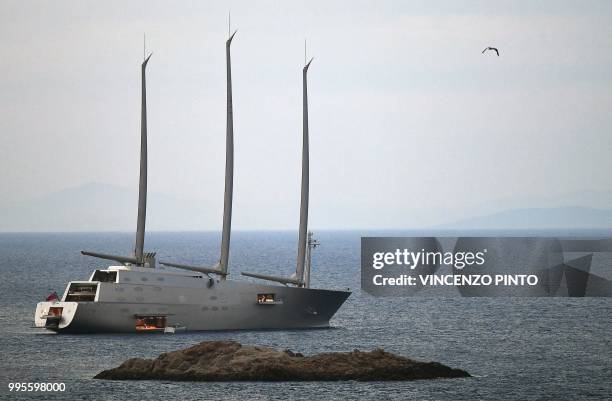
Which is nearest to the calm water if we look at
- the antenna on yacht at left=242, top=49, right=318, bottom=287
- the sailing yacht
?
the sailing yacht

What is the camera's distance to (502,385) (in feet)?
240

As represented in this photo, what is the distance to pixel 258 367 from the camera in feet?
239

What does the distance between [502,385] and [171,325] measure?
92.0 feet

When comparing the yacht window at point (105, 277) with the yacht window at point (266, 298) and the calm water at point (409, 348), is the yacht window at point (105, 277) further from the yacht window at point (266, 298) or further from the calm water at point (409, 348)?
the yacht window at point (266, 298)

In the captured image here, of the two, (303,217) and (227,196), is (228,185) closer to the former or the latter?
(227,196)

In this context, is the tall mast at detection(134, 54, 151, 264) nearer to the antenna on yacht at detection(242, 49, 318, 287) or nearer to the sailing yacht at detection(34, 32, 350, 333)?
the sailing yacht at detection(34, 32, 350, 333)

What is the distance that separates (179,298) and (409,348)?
1570cm

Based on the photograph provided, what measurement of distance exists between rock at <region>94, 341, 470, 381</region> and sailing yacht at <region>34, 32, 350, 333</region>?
58.7 ft

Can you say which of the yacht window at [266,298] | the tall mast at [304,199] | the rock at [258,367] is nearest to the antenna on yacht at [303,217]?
the tall mast at [304,199]

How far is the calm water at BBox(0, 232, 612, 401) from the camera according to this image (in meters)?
→ 70.0

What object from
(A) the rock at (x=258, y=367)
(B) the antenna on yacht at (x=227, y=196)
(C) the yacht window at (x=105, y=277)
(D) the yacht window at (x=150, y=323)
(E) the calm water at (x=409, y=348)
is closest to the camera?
(E) the calm water at (x=409, y=348)

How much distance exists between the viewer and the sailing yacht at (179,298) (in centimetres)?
9144

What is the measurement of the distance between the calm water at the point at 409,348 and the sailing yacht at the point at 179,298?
1.40 metres

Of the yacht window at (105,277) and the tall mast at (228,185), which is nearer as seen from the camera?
the yacht window at (105,277)
